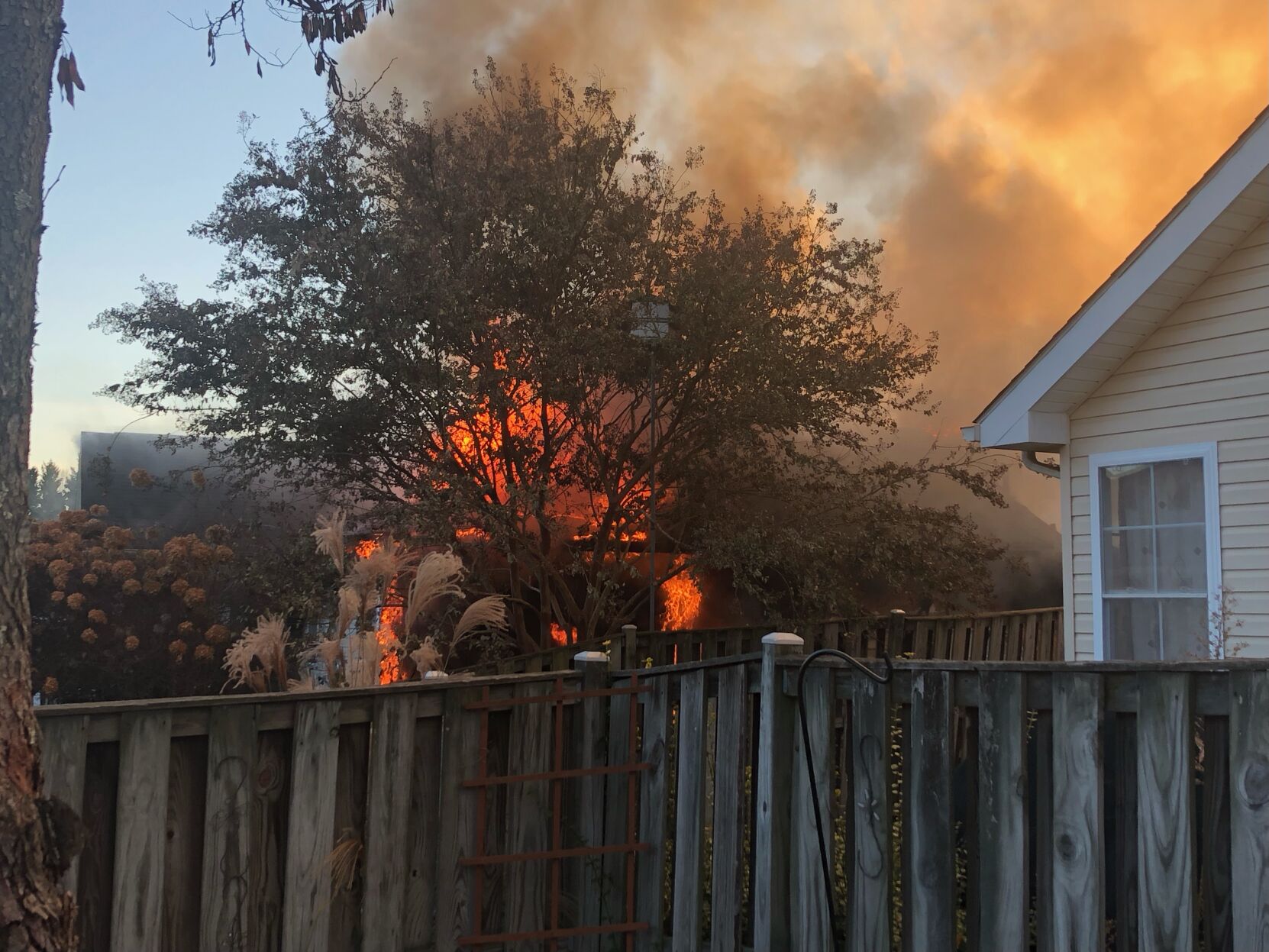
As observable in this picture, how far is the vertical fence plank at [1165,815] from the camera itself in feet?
7.41

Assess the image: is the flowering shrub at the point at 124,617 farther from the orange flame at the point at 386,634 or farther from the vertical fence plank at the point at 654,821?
the vertical fence plank at the point at 654,821

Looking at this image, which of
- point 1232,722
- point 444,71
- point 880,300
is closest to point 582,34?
point 444,71

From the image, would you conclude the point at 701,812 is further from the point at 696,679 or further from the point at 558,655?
the point at 558,655

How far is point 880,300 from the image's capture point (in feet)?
34.4

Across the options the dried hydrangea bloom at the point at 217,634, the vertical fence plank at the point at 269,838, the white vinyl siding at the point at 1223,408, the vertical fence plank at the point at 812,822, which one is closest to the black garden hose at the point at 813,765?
the vertical fence plank at the point at 812,822

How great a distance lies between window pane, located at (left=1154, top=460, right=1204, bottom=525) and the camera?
5.65m

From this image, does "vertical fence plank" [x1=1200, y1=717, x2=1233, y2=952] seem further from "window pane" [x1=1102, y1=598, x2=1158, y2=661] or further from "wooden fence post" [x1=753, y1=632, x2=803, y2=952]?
"window pane" [x1=1102, y1=598, x2=1158, y2=661]

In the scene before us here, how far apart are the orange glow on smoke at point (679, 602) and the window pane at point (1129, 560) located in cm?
542

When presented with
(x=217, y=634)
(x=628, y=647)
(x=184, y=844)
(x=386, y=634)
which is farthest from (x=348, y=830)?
(x=217, y=634)

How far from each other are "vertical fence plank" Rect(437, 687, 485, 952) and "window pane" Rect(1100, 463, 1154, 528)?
4313 millimetres

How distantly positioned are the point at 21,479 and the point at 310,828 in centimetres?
129

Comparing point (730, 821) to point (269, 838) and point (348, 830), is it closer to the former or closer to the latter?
point (348, 830)

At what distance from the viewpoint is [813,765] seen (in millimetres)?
2979

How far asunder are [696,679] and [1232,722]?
5.37 feet
